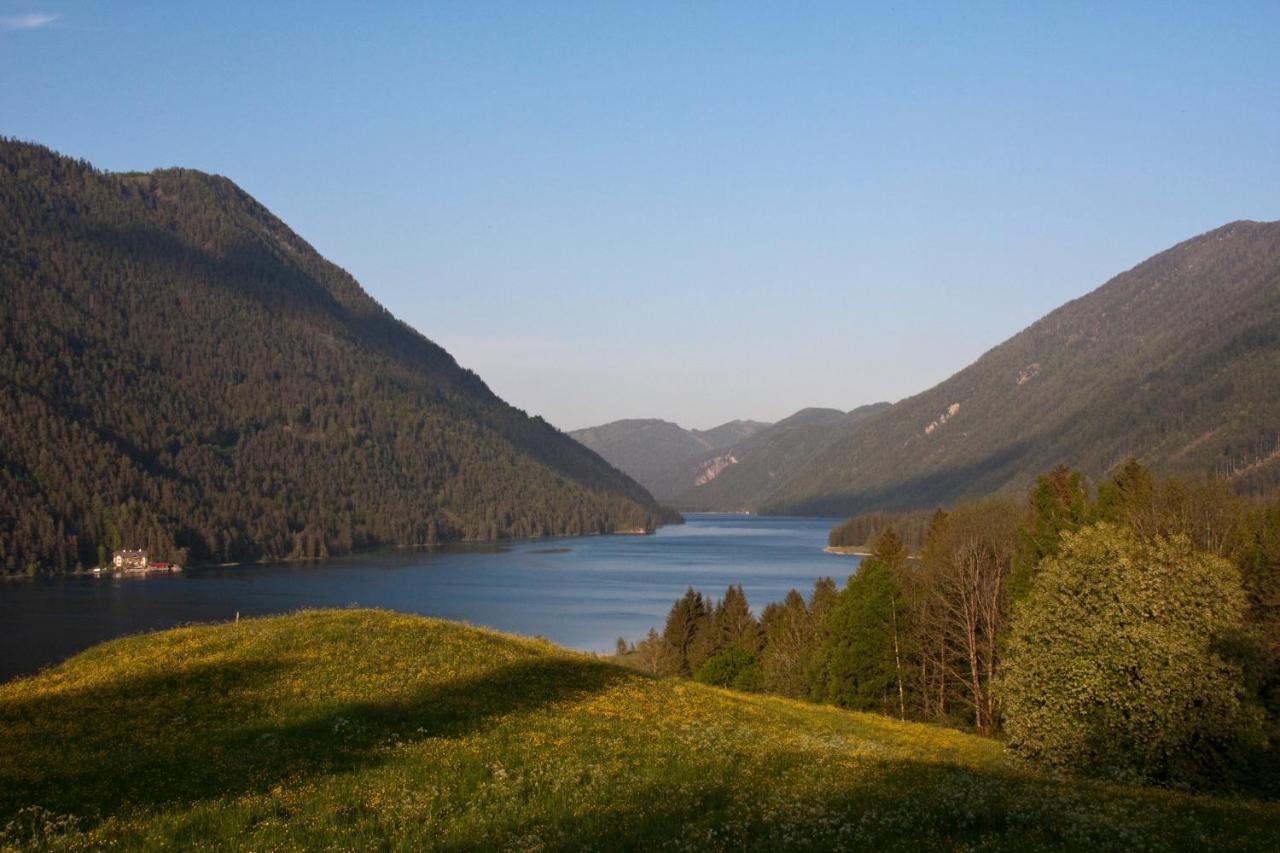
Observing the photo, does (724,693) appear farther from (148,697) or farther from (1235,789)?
(148,697)

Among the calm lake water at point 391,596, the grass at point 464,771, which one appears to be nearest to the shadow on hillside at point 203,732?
the grass at point 464,771

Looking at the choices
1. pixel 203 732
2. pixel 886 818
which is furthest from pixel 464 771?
pixel 886 818

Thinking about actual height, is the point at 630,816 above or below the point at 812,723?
above

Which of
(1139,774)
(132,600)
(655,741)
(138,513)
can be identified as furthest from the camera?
(138,513)

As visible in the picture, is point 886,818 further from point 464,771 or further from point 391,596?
point 391,596

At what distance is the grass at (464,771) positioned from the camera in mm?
15156

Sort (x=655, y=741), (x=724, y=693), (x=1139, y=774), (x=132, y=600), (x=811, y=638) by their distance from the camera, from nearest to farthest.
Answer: (x=655, y=741), (x=1139, y=774), (x=724, y=693), (x=811, y=638), (x=132, y=600)

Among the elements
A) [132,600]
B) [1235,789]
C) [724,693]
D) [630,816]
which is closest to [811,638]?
[724,693]

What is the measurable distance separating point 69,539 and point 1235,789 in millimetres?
178612

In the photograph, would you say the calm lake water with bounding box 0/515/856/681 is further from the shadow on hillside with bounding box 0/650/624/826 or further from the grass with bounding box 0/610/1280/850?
the grass with bounding box 0/610/1280/850

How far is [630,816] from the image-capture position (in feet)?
53.5

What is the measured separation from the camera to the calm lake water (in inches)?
3780

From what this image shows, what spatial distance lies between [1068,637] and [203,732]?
23.8m

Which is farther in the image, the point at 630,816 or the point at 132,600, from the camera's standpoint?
the point at 132,600
